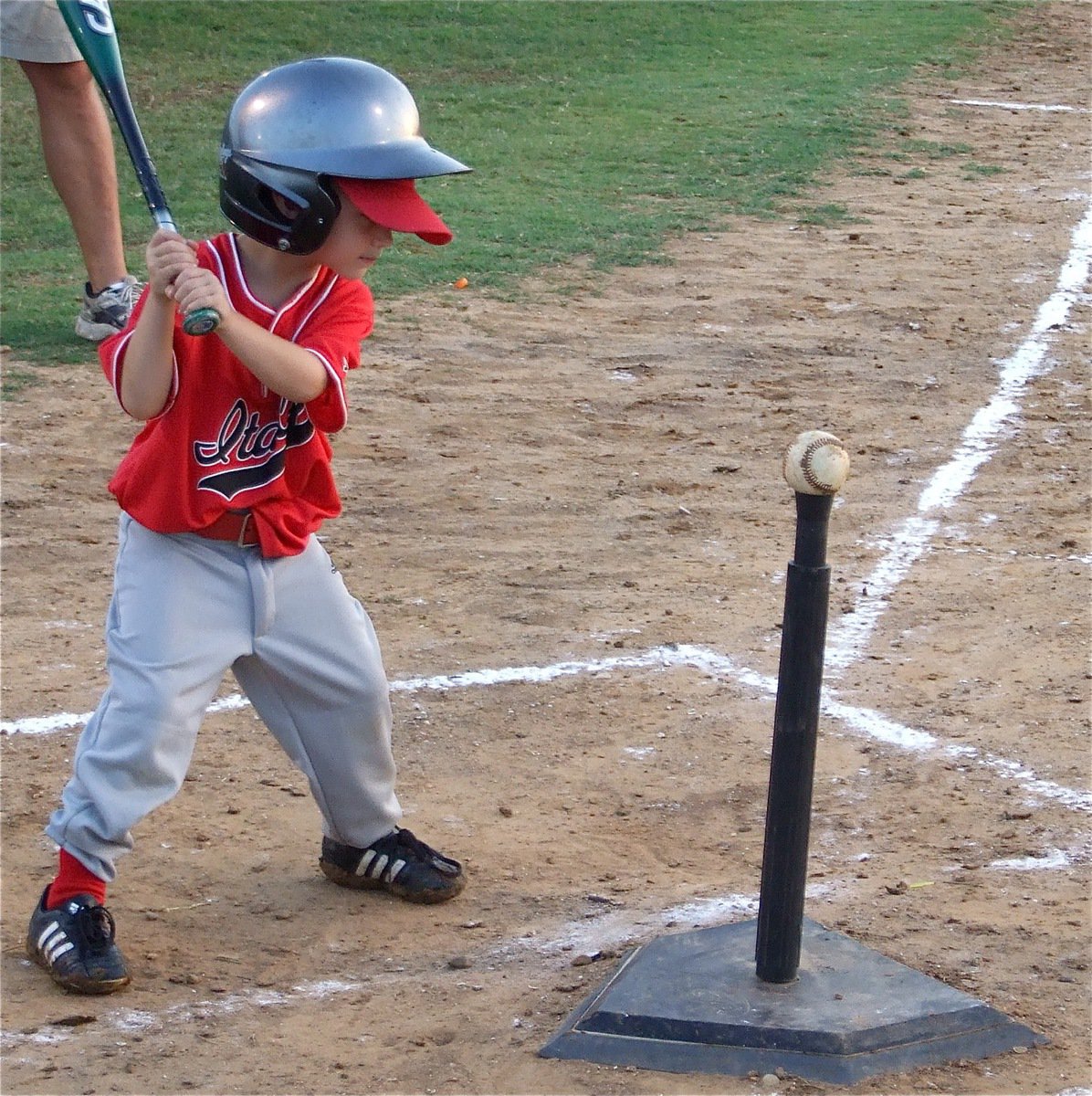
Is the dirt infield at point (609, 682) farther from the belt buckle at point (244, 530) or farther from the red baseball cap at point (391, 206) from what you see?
the red baseball cap at point (391, 206)

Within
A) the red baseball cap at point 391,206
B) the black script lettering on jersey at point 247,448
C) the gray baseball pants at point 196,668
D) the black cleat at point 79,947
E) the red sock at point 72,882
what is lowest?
the black cleat at point 79,947

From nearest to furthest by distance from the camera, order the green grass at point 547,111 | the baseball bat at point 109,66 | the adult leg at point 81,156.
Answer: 1. the baseball bat at point 109,66
2. the adult leg at point 81,156
3. the green grass at point 547,111

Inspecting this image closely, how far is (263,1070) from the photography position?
9.55ft

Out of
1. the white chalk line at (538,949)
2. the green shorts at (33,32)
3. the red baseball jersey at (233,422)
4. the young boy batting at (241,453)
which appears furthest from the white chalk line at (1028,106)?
the red baseball jersey at (233,422)

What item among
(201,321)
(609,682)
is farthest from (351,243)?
(609,682)

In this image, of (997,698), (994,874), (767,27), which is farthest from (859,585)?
(767,27)

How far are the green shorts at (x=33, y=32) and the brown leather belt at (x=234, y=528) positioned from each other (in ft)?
12.1

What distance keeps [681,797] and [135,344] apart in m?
1.77

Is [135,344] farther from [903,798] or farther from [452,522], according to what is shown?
[452,522]

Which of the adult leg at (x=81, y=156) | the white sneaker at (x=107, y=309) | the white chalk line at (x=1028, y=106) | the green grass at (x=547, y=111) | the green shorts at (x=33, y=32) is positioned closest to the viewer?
the green shorts at (x=33, y=32)

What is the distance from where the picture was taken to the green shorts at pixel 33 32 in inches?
245

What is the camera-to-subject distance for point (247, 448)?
10.4 ft

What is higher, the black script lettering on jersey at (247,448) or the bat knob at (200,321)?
the bat knob at (200,321)

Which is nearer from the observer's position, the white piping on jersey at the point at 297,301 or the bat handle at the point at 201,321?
the bat handle at the point at 201,321
